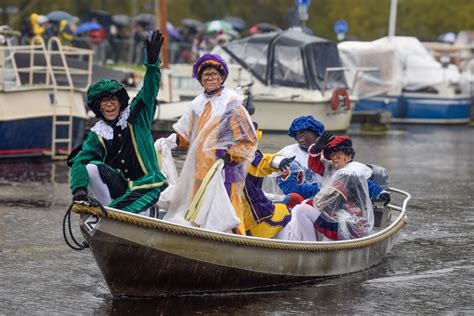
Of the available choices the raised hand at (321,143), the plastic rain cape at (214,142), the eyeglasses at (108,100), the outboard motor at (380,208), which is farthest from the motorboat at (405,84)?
the eyeglasses at (108,100)

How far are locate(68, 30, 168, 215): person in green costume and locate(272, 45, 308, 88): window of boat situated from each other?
636 inches

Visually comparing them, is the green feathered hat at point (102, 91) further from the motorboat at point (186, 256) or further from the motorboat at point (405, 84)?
the motorboat at point (405, 84)

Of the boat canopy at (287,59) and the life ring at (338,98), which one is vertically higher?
the boat canopy at (287,59)

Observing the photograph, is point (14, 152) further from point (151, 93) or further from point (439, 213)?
point (151, 93)

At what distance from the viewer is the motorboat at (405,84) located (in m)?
29.1

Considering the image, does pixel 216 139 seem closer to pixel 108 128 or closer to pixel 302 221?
pixel 108 128

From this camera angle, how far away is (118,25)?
124 ft

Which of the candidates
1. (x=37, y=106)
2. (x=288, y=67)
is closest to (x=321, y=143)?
(x=37, y=106)

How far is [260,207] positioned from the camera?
9.84 meters

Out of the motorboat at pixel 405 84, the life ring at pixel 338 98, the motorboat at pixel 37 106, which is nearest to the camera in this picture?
the motorboat at pixel 37 106

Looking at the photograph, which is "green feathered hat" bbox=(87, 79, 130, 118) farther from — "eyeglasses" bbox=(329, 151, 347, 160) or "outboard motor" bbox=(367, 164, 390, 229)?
"outboard motor" bbox=(367, 164, 390, 229)

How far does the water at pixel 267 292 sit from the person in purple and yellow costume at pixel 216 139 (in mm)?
720

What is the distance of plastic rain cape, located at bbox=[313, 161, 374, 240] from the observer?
9.98 m

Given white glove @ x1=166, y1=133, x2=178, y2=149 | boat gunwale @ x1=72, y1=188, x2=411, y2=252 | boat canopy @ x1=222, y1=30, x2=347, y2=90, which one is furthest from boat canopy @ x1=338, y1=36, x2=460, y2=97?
white glove @ x1=166, y1=133, x2=178, y2=149
